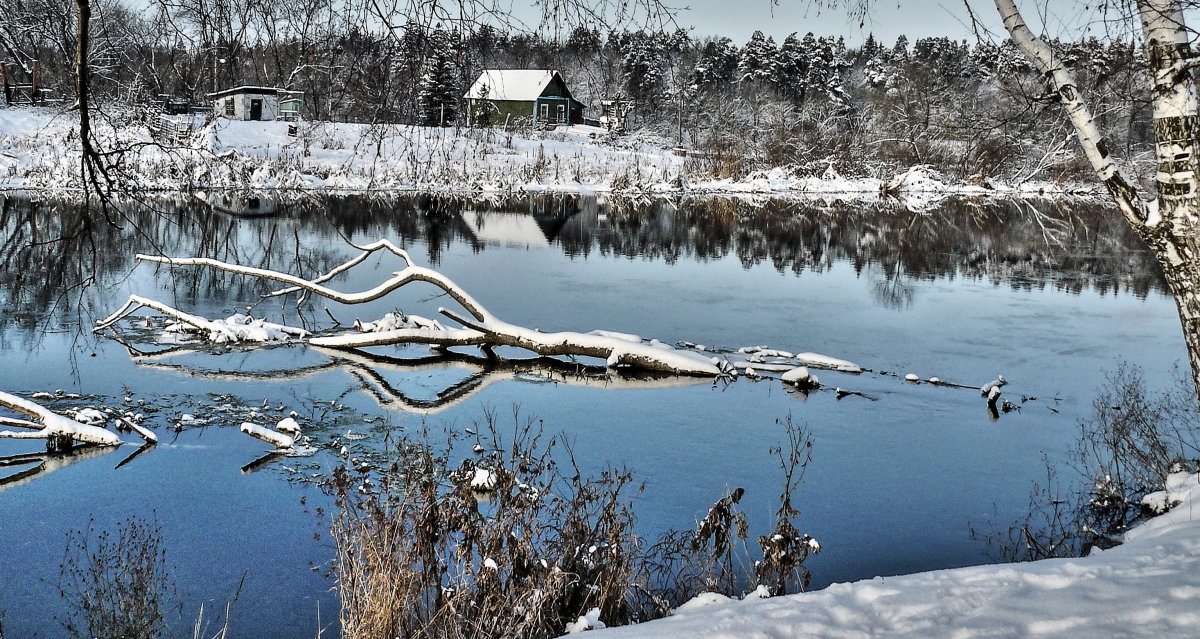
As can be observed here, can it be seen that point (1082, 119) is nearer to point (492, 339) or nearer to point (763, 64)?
point (492, 339)

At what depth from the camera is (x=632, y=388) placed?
11.6m

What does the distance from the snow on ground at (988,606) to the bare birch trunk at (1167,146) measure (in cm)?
104

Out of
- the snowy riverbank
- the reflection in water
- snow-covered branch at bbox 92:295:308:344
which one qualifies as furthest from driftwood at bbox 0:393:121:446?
the snowy riverbank

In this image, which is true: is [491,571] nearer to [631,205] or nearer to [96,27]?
[96,27]

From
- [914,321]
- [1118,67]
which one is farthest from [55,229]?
[1118,67]

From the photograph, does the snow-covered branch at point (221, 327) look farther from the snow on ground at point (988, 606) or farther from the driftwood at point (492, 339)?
the snow on ground at point (988, 606)

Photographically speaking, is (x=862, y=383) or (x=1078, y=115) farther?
(x=862, y=383)

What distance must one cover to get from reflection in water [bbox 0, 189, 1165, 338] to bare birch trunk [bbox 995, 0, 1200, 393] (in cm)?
987

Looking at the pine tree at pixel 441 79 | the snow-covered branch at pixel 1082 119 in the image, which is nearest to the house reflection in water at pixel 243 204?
the pine tree at pixel 441 79

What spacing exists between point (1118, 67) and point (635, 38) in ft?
7.28

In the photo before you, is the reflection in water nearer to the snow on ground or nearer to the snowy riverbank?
the snowy riverbank

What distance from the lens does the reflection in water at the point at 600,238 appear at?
17328mm

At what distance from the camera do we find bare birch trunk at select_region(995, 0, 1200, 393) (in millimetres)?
4406

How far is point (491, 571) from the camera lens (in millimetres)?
5441
